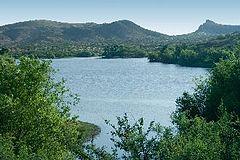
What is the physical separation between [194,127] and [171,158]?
20.1 ft

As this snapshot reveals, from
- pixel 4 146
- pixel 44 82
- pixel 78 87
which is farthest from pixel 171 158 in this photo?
pixel 78 87

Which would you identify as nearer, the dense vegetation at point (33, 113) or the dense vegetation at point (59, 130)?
the dense vegetation at point (59, 130)

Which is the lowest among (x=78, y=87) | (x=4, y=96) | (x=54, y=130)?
(x=78, y=87)

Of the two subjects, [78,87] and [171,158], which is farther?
A: [78,87]

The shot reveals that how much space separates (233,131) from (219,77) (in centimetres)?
3619

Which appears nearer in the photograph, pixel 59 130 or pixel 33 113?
pixel 33 113

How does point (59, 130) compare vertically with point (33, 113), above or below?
below

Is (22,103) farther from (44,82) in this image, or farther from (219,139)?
(219,139)

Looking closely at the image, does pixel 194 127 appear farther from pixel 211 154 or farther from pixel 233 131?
pixel 211 154

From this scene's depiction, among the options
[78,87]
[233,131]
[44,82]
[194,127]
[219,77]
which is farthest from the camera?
[78,87]

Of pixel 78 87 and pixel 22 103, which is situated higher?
pixel 22 103

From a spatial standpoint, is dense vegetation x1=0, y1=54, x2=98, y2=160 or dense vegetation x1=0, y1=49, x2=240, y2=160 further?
dense vegetation x1=0, y1=54, x2=98, y2=160

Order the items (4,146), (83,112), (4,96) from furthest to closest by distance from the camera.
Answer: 1. (83,112)
2. (4,96)
3. (4,146)

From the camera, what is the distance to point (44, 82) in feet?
176
